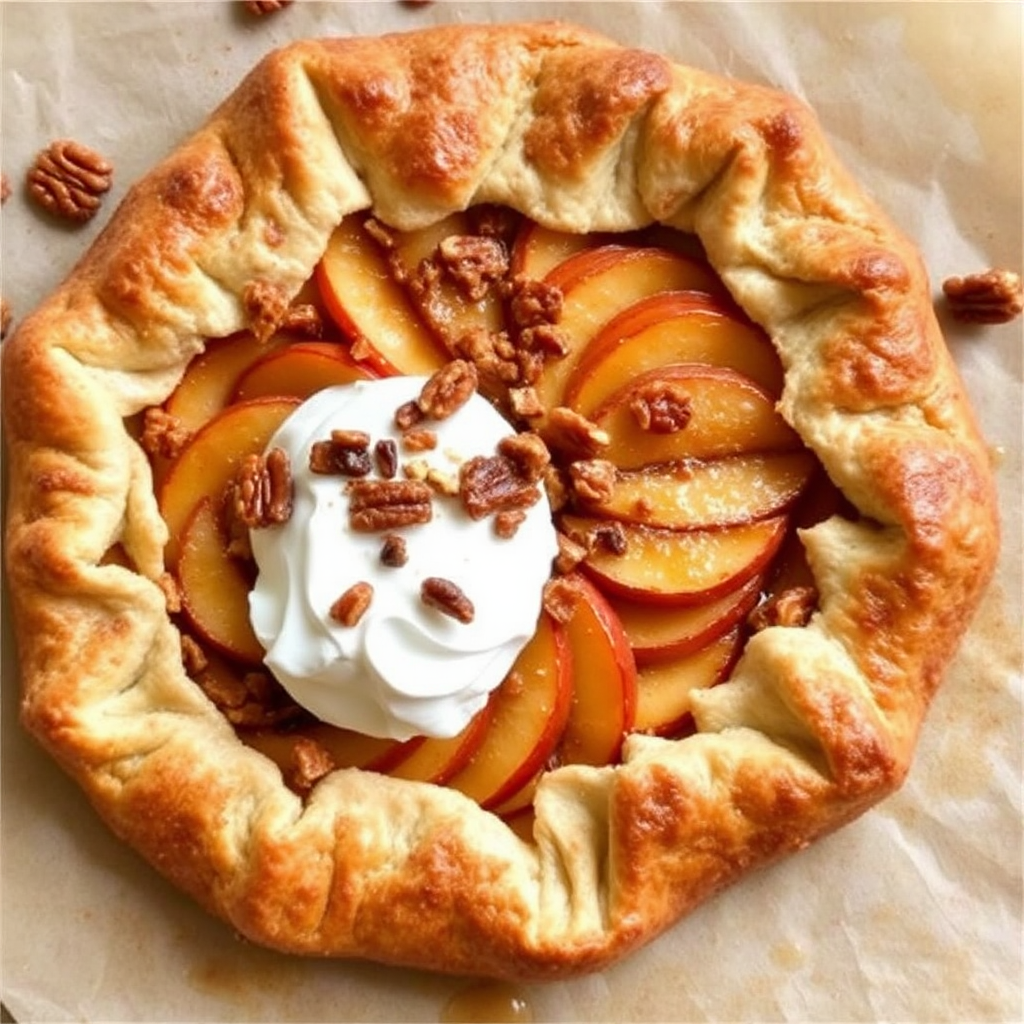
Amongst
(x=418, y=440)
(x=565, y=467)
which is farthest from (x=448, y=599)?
(x=565, y=467)

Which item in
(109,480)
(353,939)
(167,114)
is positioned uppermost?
(167,114)

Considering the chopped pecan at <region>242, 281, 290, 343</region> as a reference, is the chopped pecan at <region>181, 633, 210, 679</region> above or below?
below

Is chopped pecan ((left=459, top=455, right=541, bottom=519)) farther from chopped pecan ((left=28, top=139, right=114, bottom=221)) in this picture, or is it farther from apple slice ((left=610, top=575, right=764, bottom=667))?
chopped pecan ((left=28, top=139, right=114, bottom=221))

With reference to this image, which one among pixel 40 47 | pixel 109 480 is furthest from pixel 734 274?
pixel 40 47

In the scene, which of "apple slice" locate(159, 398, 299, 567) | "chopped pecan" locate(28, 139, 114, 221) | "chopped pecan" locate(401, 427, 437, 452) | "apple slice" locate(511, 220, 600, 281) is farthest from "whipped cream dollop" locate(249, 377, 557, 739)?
"chopped pecan" locate(28, 139, 114, 221)

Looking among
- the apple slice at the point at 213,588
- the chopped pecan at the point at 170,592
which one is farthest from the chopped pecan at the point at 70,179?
the chopped pecan at the point at 170,592

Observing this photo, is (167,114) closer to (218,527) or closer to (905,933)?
(218,527)
